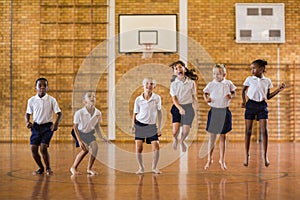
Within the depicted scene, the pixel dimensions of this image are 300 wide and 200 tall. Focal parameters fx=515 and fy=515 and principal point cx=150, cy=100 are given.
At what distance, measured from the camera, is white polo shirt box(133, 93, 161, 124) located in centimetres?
679

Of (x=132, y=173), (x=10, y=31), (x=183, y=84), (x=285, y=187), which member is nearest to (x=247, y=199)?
(x=285, y=187)

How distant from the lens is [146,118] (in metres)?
6.80

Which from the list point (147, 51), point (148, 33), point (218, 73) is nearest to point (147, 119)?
point (218, 73)

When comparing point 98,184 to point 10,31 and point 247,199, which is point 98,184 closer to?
point 247,199

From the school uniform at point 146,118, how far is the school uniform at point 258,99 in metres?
1.49

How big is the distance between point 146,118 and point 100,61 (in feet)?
28.6

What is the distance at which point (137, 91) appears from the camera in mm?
15055

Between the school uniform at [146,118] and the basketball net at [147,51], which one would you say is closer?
the school uniform at [146,118]

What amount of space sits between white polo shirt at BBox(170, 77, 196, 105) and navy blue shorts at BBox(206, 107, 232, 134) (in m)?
0.51

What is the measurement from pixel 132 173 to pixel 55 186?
1626mm

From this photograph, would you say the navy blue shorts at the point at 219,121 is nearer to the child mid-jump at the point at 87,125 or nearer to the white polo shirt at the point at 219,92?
the white polo shirt at the point at 219,92

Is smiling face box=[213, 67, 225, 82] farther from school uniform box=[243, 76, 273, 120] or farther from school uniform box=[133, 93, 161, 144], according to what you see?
school uniform box=[133, 93, 161, 144]

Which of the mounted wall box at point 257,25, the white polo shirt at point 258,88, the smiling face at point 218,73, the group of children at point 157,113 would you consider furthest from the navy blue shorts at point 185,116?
the mounted wall box at point 257,25

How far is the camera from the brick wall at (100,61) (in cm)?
1516
